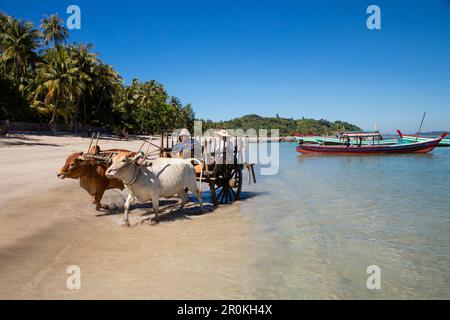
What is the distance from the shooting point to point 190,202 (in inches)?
398

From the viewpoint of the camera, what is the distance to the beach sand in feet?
14.4

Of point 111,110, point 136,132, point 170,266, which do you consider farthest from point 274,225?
point 136,132

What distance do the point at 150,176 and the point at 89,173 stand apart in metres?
1.55

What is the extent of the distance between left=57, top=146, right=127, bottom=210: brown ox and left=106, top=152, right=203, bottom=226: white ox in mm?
1026

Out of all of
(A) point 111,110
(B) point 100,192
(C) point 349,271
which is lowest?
(C) point 349,271

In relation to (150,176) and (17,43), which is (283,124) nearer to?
(17,43)

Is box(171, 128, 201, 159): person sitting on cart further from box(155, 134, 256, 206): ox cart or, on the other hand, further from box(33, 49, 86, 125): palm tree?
box(33, 49, 86, 125): palm tree

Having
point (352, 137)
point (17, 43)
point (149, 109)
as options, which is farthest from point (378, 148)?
point (17, 43)

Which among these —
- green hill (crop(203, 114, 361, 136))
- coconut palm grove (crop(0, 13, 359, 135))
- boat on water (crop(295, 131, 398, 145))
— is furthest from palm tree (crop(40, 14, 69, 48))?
green hill (crop(203, 114, 361, 136))

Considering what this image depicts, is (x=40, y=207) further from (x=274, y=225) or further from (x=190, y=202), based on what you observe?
(x=274, y=225)

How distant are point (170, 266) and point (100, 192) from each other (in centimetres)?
377

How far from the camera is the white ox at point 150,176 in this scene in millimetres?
6613

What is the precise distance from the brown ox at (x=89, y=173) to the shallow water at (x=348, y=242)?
149 inches

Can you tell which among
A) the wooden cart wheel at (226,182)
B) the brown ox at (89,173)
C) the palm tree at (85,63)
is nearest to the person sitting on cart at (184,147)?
the wooden cart wheel at (226,182)
